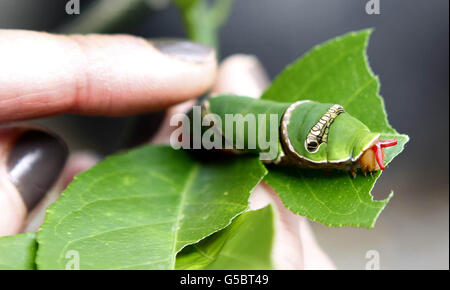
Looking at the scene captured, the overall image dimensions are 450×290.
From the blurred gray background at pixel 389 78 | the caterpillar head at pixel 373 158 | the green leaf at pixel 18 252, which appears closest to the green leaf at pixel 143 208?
the green leaf at pixel 18 252

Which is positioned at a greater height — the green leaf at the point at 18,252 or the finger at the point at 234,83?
the finger at the point at 234,83

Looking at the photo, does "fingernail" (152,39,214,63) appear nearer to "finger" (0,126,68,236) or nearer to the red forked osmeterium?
"finger" (0,126,68,236)

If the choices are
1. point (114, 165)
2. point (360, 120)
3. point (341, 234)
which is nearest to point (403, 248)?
point (341, 234)

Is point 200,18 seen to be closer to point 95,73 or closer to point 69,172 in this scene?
point 95,73

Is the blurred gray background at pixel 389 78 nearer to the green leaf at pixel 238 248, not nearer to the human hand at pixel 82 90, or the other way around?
the human hand at pixel 82 90

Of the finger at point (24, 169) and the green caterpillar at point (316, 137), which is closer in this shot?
the green caterpillar at point (316, 137)

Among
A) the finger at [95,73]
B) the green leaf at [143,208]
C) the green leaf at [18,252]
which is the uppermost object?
the finger at [95,73]

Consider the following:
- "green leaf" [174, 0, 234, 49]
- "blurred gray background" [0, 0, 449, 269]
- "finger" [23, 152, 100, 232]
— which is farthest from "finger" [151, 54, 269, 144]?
"blurred gray background" [0, 0, 449, 269]
